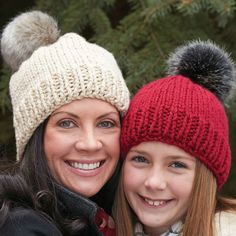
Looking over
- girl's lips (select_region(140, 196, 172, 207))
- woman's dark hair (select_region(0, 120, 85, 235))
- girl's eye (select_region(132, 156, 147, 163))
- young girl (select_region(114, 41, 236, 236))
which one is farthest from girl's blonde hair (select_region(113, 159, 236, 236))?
woman's dark hair (select_region(0, 120, 85, 235))

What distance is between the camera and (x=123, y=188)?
2.94 metres

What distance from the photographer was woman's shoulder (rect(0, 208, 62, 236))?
89.5 inches

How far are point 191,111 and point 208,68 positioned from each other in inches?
11.7

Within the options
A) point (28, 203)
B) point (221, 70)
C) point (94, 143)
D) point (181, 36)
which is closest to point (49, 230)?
point (28, 203)

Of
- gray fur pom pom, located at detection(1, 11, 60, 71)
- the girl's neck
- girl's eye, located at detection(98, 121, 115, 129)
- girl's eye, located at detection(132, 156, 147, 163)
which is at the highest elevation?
gray fur pom pom, located at detection(1, 11, 60, 71)

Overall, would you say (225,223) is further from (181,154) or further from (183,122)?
(183,122)

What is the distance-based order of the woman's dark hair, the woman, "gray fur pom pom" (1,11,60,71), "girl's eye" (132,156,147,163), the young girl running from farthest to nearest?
"gray fur pom pom" (1,11,60,71) → "girl's eye" (132,156,147,163) → the young girl → the woman → the woman's dark hair

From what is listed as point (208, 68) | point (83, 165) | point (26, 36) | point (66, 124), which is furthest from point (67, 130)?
point (208, 68)

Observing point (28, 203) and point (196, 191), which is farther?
point (196, 191)

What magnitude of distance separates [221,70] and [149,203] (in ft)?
2.21

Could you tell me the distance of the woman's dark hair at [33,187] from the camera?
2.45 meters

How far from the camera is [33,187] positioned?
2.60 meters

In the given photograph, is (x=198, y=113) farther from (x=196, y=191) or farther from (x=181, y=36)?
(x=181, y=36)

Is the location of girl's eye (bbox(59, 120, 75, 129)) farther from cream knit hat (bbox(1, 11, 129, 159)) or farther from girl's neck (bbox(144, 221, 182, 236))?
girl's neck (bbox(144, 221, 182, 236))
